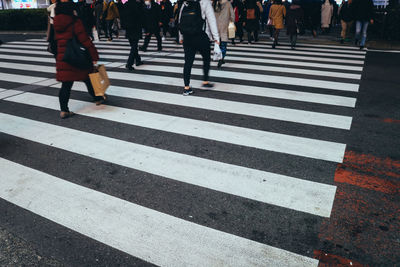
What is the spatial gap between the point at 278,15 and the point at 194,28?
6598 millimetres

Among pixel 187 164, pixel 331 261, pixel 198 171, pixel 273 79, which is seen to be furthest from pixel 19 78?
pixel 331 261

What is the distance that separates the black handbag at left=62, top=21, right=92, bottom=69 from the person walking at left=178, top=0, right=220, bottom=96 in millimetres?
1800

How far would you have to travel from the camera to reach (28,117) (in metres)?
5.27

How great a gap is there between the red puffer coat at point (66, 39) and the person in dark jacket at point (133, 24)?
3.35m

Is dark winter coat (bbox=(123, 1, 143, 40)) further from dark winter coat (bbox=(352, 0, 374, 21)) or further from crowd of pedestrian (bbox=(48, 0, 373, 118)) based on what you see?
dark winter coat (bbox=(352, 0, 374, 21))

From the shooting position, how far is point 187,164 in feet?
12.0

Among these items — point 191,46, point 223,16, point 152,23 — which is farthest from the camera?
point 152,23

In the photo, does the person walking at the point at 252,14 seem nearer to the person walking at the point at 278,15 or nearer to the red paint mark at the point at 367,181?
the person walking at the point at 278,15

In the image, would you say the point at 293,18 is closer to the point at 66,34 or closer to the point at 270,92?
the point at 270,92

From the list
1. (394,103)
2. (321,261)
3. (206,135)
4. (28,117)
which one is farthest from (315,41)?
(321,261)

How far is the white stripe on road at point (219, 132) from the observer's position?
390cm

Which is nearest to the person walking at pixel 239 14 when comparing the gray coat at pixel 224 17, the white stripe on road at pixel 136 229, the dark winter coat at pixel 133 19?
the gray coat at pixel 224 17

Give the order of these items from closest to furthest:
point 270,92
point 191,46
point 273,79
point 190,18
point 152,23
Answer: point 190,18 → point 191,46 → point 270,92 → point 273,79 → point 152,23

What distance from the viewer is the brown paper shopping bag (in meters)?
5.33
